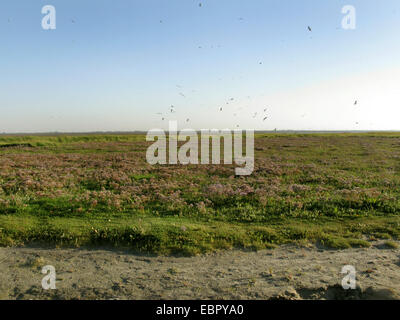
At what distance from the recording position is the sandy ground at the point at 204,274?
21.2 feet

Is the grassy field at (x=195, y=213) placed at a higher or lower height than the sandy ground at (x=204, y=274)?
higher

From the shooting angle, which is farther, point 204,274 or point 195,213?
point 195,213

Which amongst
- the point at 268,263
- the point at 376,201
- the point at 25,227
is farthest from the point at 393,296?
the point at 25,227

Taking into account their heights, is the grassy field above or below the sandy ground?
above

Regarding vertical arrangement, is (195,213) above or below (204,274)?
above

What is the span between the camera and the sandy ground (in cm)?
646

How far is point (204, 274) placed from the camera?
24.2 feet

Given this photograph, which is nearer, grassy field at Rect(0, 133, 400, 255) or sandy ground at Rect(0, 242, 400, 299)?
sandy ground at Rect(0, 242, 400, 299)

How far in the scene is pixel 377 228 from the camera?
35.4 feet

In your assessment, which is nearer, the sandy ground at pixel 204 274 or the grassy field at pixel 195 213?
the sandy ground at pixel 204 274
